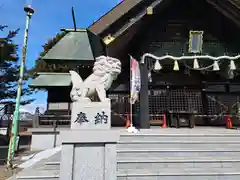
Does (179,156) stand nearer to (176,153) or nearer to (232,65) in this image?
(176,153)

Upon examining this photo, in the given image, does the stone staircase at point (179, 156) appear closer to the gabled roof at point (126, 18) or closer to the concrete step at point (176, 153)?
the concrete step at point (176, 153)

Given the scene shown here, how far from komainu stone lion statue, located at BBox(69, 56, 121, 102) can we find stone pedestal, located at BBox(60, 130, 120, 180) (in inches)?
36.3

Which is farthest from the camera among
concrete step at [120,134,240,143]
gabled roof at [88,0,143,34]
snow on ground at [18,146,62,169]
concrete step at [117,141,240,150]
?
gabled roof at [88,0,143,34]

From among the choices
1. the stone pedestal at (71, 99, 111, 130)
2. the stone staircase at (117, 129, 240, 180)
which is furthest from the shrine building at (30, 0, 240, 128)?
the stone pedestal at (71, 99, 111, 130)

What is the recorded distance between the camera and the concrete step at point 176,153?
5289mm

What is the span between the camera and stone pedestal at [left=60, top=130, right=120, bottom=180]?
10.8 feet

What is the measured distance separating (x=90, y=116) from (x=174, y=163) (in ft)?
9.27

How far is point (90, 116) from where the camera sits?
11.6ft

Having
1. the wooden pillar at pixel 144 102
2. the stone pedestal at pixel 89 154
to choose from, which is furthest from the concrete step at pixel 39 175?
the wooden pillar at pixel 144 102

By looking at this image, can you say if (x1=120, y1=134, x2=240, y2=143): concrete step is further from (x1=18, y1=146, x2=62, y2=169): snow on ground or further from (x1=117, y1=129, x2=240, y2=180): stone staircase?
(x1=18, y1=146, x2=62, y2=169): snow on ground

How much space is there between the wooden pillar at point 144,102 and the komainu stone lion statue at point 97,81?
3.26m

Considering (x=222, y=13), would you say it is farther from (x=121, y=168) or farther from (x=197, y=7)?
(x=121, y=168)

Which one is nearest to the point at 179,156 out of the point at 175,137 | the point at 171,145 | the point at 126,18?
the point at 171,145

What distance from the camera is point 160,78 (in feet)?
36.6
